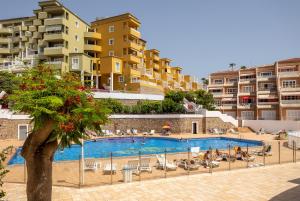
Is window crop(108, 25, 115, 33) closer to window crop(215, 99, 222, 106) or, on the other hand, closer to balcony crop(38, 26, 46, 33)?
balcony crop(38, 26, 46, 33)

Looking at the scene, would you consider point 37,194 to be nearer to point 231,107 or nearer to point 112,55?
point 112,55

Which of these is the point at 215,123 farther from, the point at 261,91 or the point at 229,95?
the point at 229,95

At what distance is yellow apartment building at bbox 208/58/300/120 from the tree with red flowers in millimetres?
59241

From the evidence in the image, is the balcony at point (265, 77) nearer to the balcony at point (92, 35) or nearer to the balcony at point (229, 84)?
the balcony at point (229, 84)

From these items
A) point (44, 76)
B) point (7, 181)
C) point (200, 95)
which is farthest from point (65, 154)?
point (200, 95)

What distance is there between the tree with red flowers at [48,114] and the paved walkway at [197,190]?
5551 mm

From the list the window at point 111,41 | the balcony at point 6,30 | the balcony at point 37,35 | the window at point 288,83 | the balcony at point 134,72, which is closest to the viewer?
the balcony at point 134,72

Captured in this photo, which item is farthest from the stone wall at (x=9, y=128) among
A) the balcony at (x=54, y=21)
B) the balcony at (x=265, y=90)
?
the balcony at (x=265, y=90)

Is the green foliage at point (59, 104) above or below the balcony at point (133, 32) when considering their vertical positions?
below

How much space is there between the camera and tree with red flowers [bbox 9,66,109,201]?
7.16 m

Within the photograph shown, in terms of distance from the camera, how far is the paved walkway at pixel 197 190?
14031 millimetres

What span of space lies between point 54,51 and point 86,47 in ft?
27.0

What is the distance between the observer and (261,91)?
64250 mm

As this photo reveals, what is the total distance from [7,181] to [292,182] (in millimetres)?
16931
